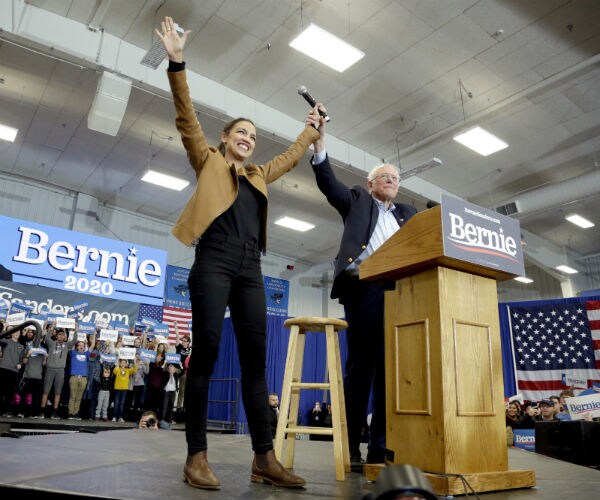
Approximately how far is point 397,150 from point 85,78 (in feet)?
18.1

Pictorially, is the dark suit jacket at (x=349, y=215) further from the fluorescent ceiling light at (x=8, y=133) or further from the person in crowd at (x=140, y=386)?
the fluorescent ceiling light at (x=8, y=133)

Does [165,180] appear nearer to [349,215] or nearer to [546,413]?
[546,413]

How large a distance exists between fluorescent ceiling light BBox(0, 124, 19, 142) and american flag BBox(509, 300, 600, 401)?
33.8 feet

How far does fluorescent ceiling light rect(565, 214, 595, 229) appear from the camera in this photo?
1180 cm

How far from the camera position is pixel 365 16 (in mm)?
6336

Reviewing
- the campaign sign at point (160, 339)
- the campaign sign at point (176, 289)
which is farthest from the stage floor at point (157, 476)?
the campaign sign at point (176, 289)

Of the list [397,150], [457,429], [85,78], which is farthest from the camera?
[397,150]

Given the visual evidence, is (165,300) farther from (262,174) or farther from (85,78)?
(262,174)

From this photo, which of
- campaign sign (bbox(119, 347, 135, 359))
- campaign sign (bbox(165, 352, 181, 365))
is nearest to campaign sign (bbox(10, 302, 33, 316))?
campaign sign (bbox(119, 347, 135, 359))

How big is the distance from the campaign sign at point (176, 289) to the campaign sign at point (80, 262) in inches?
60.3

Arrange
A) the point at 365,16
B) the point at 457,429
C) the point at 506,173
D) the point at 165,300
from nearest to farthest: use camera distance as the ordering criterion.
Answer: the point at 457,429, the point at 365,16, the point at 506,173, the point at 165,300

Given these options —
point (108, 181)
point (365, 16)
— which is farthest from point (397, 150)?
point (108, 181)

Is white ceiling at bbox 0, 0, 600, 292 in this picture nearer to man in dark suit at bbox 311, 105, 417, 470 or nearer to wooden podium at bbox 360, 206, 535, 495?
man in dark suit at bbox 311, 105, 417, 470

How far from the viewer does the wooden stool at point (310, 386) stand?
1896 millimetres
